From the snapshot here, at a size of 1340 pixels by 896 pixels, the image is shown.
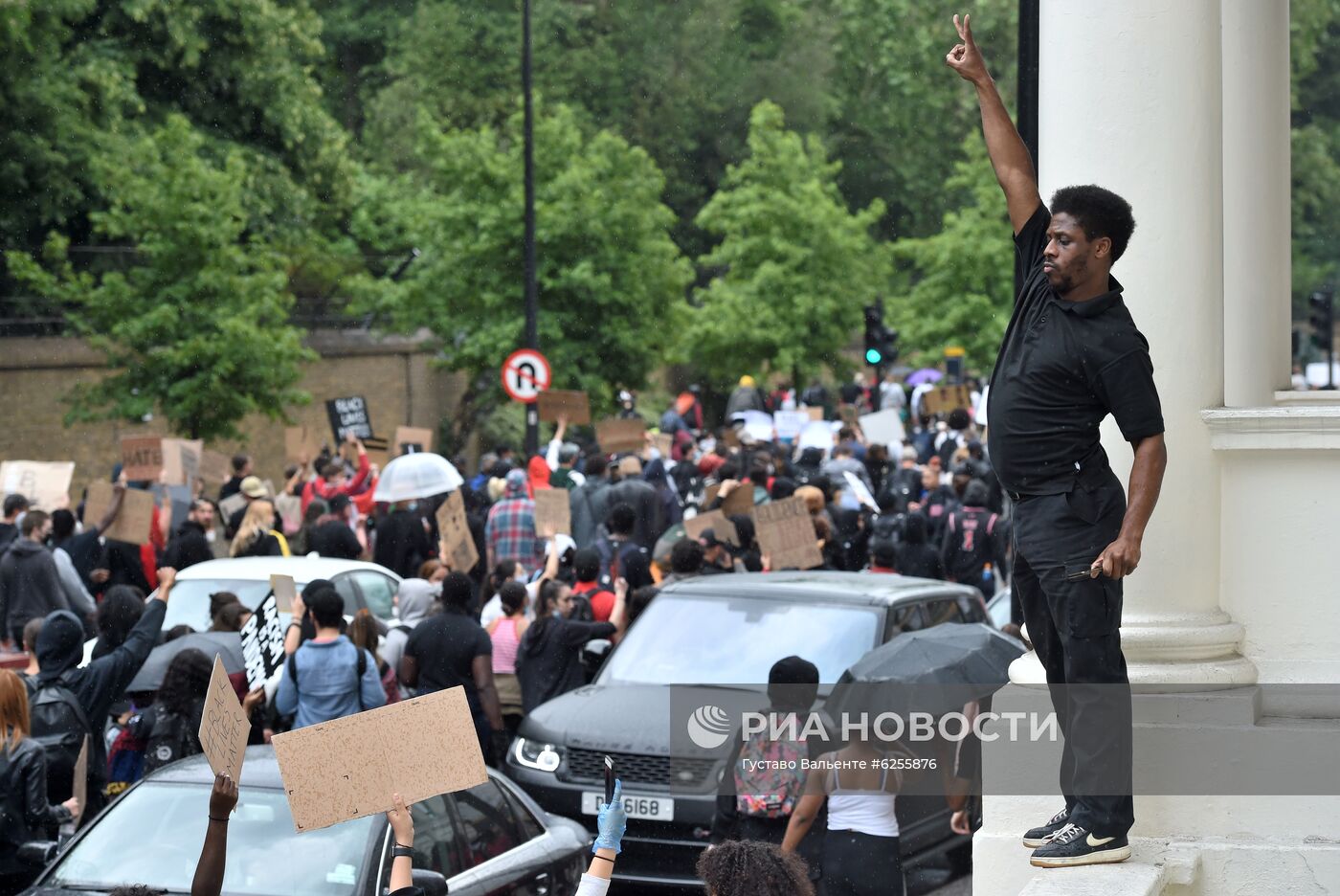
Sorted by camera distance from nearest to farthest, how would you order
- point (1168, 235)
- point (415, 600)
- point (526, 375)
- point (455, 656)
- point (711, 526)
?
point (1168, 235) → point (455, 656) → point (415, 600) → point (711, 526) → point (526, 375)

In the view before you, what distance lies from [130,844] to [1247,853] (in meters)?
4.27

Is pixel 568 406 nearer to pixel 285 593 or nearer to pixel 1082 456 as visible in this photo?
pixel 285 593

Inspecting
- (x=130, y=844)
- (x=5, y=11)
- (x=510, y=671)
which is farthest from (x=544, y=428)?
(x=130, y=844)

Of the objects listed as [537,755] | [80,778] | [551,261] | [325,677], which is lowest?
[537,755]

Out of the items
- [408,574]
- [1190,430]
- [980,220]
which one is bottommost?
[408,574]

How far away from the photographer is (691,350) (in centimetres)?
4434

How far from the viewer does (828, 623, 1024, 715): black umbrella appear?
317 inches

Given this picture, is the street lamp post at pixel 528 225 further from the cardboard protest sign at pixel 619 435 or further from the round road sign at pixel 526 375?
the cardboard protest sign at pixel 619 435

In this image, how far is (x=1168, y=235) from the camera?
5809 millimetres

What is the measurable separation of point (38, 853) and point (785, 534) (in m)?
7.11

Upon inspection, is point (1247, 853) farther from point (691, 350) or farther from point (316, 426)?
point (691, 350)

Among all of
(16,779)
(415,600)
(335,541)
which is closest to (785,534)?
(415,600)

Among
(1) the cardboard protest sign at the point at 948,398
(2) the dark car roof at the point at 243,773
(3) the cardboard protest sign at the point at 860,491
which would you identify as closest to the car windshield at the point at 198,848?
(2) the dark car roof at the point at 243,773

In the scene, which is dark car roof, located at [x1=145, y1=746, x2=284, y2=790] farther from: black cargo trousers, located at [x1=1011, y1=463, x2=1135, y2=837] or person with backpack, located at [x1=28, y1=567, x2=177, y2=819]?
black cargo trousers, located at [x1=1011, y1=463, x2=1135, y2=837]
